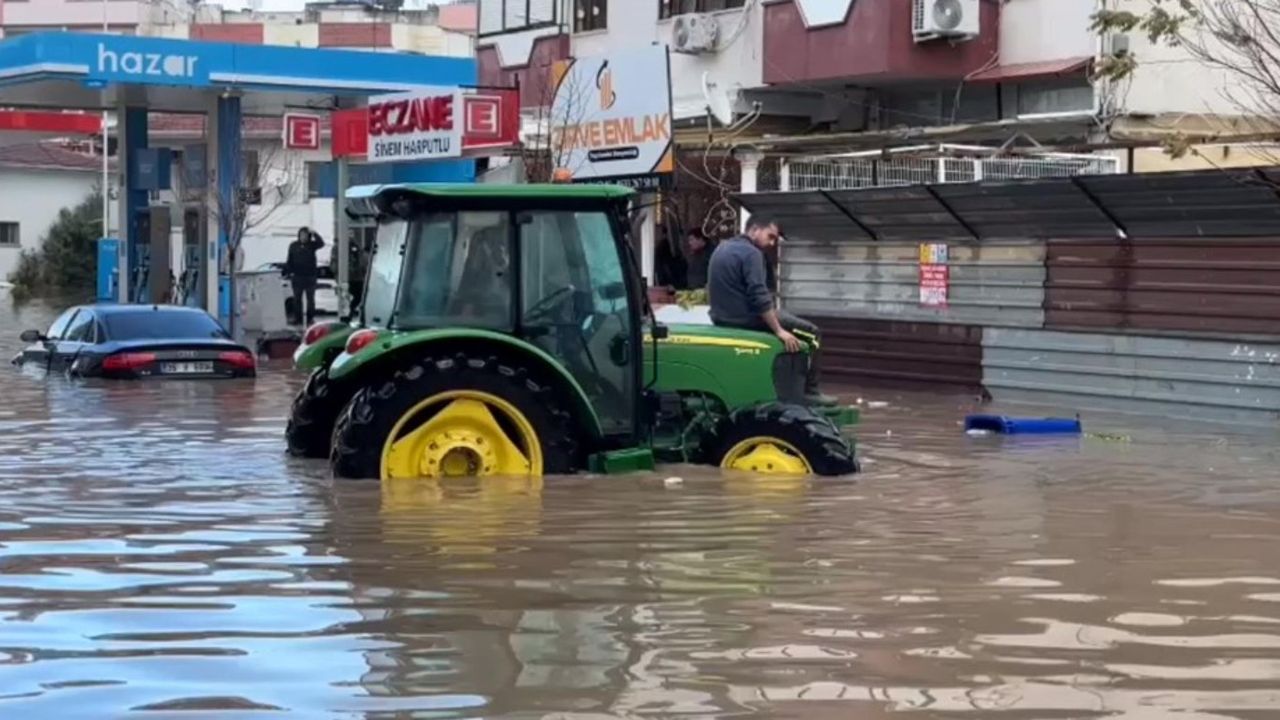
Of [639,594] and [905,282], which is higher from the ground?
[905,282]

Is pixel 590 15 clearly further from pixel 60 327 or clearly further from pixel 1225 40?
pixel 1225 40

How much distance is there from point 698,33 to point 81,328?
1166 cm

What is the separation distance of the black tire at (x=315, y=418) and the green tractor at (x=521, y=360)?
3.21 feet

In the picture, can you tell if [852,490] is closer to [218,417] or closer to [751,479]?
[751,479]

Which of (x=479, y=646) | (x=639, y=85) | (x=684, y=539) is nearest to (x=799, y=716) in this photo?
(x=479, y=646)

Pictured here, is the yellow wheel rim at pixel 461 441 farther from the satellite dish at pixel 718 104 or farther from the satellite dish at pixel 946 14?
the satellite dish at pixel 718 104

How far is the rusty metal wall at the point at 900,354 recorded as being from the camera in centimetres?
2116

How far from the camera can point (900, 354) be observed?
22.1m

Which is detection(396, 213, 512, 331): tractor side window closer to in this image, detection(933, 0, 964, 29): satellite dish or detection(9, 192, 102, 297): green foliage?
detection(933, 0, 964, 29): satellite dish

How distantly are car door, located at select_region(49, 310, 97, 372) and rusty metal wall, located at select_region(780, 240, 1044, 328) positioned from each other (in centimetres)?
794

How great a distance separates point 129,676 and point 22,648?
0.65 meters

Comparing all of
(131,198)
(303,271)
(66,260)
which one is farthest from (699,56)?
(66,260)

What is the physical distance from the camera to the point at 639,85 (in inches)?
906

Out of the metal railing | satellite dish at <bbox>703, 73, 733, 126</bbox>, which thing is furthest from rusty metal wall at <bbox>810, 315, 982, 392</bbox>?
satellite dish at <bbox>703, 73, 733, 126</bbox>
